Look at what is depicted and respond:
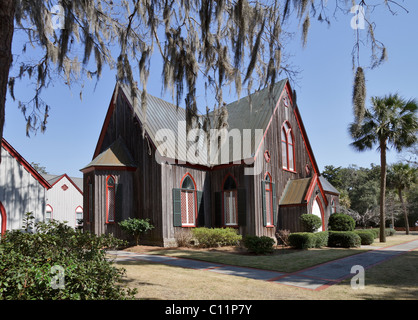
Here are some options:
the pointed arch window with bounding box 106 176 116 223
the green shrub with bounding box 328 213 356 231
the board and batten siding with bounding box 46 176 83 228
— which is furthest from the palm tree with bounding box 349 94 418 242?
the board and batten siding with bounding box 46 176 83 228

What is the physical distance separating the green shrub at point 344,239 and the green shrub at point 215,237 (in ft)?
17.2

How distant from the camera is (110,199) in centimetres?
1753

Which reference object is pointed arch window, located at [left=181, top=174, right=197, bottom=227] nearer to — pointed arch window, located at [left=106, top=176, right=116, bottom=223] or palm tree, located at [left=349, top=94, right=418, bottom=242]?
pointed arch window, located at [left=106, top=176, right=116, bottom=223]

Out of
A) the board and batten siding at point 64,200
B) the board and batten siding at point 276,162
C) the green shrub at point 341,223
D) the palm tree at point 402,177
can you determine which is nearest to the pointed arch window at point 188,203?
the board and batten siding at point 276,162

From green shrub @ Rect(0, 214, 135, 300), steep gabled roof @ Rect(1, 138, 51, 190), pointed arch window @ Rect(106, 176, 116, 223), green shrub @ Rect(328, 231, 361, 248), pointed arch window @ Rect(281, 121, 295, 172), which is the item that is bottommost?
green shrub @ Rect(328, 231, 361, 248)

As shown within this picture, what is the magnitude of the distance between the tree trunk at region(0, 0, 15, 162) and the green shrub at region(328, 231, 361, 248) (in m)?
16.8

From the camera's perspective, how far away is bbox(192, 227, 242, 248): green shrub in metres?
16.5

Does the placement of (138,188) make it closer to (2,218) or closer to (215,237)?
(215,237)

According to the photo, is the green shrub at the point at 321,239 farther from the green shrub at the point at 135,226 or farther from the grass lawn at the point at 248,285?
the green shrub at the point at 135,226

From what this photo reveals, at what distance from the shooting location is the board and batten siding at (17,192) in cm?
1279

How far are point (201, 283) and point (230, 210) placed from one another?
11042 mm

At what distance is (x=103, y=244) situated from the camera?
6.06m

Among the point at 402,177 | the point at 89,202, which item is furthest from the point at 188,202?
the point at 402,177
